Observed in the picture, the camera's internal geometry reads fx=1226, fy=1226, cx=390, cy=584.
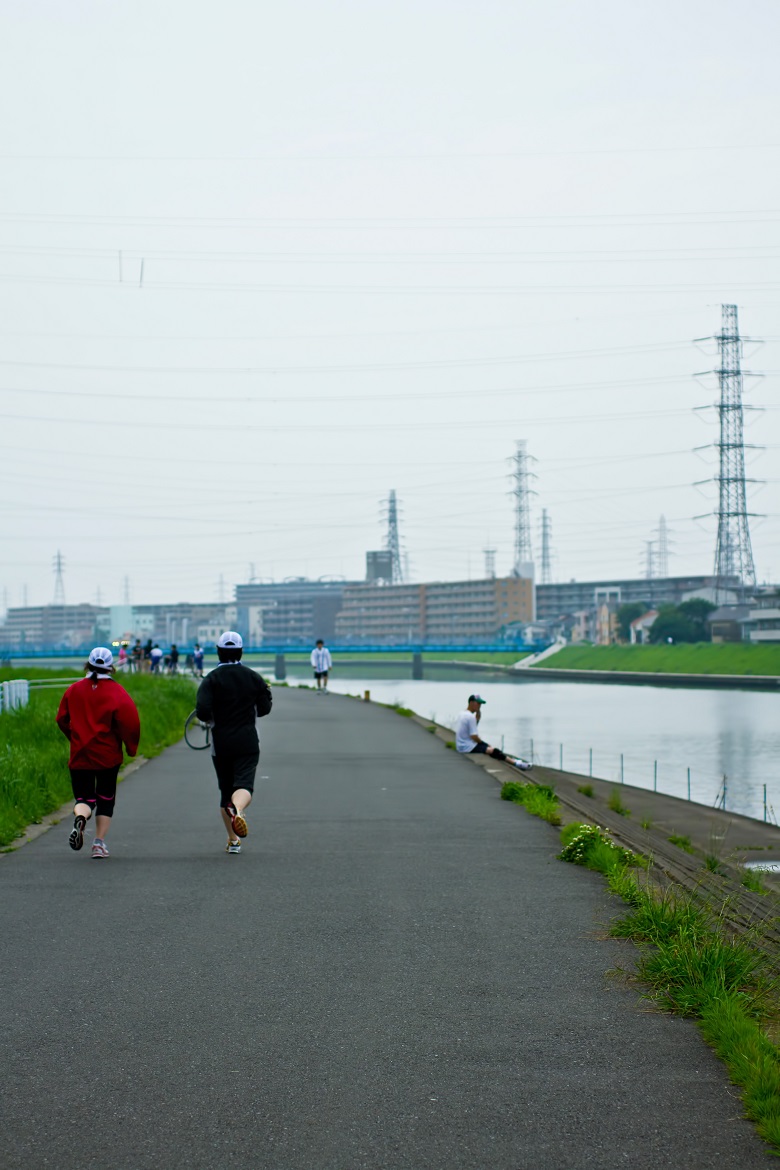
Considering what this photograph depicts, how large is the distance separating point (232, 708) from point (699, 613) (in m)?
110

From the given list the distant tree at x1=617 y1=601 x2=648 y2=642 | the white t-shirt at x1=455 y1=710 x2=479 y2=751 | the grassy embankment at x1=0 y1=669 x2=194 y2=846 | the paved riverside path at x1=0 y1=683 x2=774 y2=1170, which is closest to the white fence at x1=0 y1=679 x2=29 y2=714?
the grassy embankment at x1=0 y1=669 x2=194 y2=846

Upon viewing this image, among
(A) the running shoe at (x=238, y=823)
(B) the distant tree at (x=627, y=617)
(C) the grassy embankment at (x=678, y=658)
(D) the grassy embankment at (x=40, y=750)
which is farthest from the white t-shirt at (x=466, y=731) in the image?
(B) the distant tree at (x=627, y=617)

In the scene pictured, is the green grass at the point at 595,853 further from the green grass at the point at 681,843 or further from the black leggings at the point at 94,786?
the green grass at the point at 681,843

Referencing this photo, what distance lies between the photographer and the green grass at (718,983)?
14.6 ft

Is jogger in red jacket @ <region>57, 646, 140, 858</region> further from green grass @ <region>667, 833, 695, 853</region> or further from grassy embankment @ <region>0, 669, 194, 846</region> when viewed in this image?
green grass @ <region>667, 833, 695, 853</region>

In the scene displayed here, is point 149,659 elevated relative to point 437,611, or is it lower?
lower

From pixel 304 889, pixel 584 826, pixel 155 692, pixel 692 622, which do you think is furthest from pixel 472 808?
pixel 692 622

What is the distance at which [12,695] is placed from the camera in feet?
85.0

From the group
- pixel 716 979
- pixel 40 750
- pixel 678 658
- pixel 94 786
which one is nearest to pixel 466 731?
pixel 40 750

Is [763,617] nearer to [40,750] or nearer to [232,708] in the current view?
[40,750]

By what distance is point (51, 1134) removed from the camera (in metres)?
4.12

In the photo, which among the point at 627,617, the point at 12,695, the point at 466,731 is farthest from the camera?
the point at 627,617

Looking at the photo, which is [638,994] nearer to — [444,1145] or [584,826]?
[444,1145]

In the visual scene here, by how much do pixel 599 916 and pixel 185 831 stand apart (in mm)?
5452
